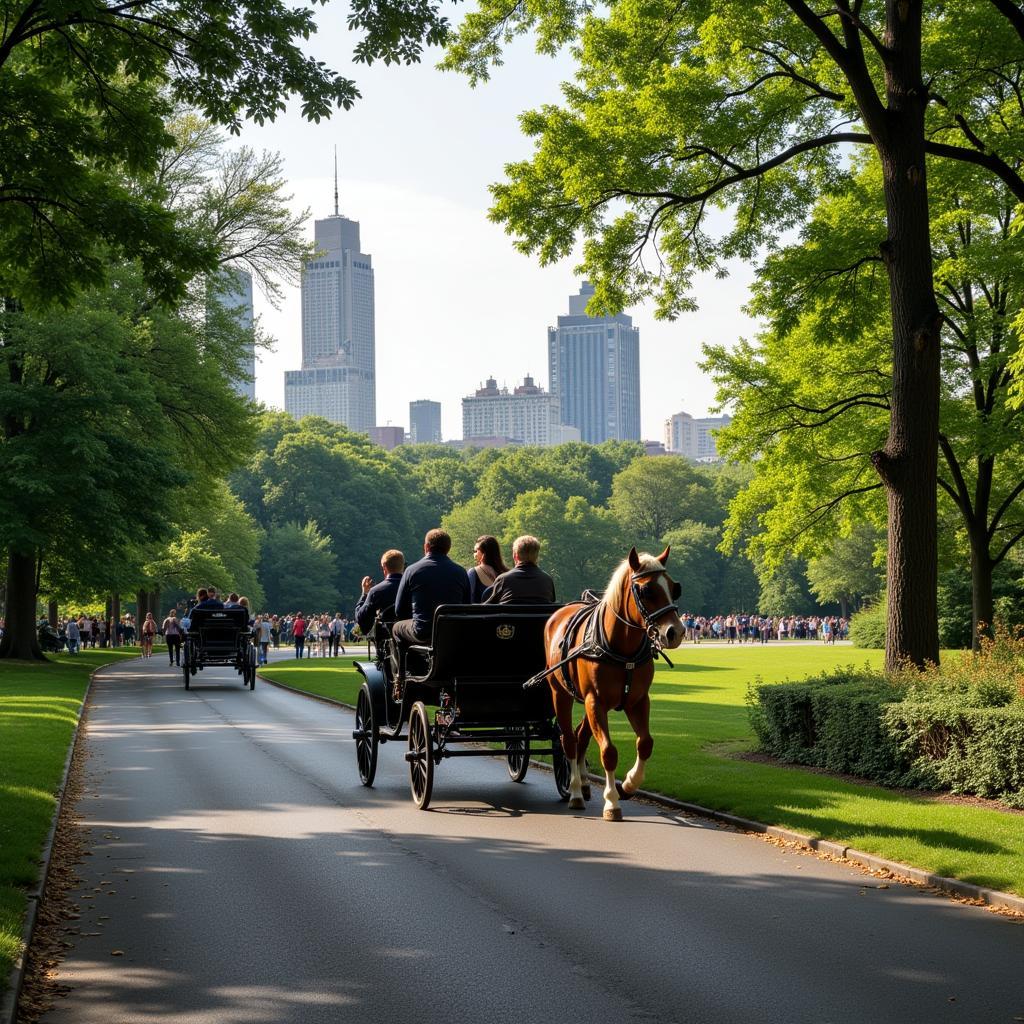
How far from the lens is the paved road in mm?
6168

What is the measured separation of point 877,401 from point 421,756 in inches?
863

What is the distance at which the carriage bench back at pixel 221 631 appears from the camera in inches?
1249

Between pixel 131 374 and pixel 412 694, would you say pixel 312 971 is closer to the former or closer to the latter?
pixel 412 694

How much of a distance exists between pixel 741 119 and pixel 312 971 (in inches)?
624

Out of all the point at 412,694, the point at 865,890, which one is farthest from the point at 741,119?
the point at 865,890

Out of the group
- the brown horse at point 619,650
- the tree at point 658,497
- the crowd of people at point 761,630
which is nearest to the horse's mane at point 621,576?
the brown horse at point 619,650

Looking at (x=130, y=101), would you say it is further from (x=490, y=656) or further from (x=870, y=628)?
(x=870, y=628)

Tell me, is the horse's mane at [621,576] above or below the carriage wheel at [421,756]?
above

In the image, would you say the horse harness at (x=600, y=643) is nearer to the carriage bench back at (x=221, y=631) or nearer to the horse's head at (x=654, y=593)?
the horse's head at (x=654, y=593)

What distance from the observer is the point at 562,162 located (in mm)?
19812

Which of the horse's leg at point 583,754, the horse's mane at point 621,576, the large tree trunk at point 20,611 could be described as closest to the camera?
the horse's mane at point 621,576

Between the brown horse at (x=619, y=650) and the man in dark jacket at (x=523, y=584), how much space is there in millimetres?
904

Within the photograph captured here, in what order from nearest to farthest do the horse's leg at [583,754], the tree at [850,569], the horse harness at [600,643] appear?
1. the horse harness at [600,643]
2. the horse's leg at [583,754]
3. the tree at [850,569]

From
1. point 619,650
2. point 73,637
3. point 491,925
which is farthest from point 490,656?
point 73,637
